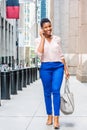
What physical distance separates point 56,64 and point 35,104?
465 centimetres

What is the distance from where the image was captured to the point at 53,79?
352 inches

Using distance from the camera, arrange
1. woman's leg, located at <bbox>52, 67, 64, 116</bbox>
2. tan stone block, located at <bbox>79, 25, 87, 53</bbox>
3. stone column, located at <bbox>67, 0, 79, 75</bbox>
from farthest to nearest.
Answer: stone column, located at <bbox>67, 0, 79, 75</bbox> < tan stone block, located at <bbox>79, 25, 87, 53</bbox> < woman's leg, located at <bbox>52, 67, 64, 116</bbox>

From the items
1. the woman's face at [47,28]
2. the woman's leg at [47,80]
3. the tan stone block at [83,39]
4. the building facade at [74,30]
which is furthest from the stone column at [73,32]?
the woman's face at [47,28]

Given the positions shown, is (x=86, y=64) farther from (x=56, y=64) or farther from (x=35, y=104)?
(x=56, y=64)

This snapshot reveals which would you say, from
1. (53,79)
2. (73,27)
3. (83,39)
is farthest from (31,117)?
(73,27)

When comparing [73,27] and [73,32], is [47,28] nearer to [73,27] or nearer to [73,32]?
[73,27]

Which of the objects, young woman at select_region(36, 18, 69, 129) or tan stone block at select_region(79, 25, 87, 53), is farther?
tan stone block at select_region(79, 25, 87, 53)

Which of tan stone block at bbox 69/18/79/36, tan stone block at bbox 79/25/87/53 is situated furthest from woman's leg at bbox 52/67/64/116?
tan stone block at bbox 69/18/79/36

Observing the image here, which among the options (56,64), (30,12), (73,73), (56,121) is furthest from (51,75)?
(30,12)

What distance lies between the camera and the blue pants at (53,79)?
8844mm

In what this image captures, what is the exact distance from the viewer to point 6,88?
49.7ft

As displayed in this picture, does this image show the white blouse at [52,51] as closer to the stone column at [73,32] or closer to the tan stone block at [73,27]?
the stone column at [73,32]

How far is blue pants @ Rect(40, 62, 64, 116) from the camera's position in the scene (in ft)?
29.0

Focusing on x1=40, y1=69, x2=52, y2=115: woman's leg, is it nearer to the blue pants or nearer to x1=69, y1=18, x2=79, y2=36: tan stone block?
the blue pants
